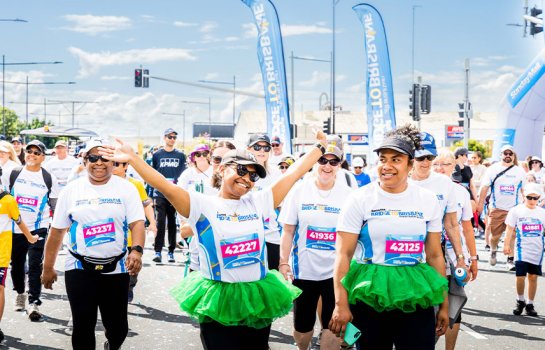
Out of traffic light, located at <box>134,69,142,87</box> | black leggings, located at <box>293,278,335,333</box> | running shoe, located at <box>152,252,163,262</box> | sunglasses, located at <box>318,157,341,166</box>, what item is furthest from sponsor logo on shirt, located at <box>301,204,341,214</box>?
traffic light, located at <box>134,69,142,87</box>

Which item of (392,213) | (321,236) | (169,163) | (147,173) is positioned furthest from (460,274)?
(169,163)

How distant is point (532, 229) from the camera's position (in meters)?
9.68

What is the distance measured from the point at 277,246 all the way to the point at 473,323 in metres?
2.74

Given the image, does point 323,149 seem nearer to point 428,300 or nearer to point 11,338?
point 428,300

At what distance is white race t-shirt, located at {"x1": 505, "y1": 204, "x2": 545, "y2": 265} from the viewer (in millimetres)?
9359

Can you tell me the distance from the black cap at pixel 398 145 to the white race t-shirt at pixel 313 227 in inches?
75.4

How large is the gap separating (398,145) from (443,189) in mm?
1946

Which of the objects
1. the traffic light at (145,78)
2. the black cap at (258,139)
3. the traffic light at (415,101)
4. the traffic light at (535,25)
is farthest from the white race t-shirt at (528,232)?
the traffic light at (145,78)

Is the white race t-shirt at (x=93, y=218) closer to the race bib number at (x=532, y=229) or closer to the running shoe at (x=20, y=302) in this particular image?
the running shoe at (x=20, y=302)

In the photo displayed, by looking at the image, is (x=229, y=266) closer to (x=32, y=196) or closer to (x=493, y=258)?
(x=32, y=196)

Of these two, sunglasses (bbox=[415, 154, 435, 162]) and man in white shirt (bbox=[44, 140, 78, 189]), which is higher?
sunglasses (bbox=[415, 154, 435, 162])

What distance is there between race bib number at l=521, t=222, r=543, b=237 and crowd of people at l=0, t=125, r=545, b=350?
3cm

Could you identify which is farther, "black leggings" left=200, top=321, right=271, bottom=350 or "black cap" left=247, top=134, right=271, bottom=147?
"black cap" left=247, top=134, right=271, bottom=147

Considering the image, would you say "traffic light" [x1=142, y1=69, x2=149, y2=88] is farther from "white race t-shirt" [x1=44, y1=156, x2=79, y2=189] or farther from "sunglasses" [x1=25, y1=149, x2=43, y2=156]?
"sunglasses" [x1=25, y1=149, x2=43, y2=156]
